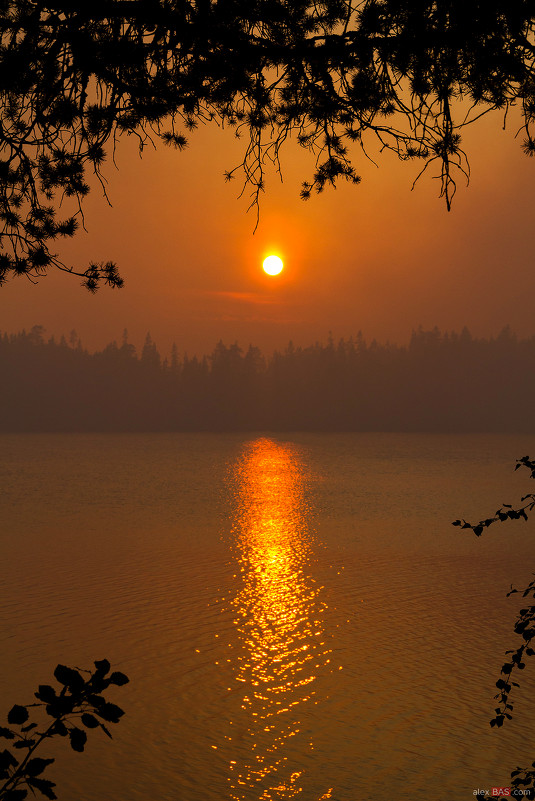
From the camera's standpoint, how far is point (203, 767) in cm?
789

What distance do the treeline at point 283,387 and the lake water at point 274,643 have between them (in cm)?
12262

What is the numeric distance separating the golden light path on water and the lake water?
33 millimetres

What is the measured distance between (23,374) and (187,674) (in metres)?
144

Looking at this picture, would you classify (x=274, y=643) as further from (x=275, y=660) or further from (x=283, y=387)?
(x=283, y=387)

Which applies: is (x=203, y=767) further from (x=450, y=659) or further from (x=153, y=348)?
(x=153, y=348)

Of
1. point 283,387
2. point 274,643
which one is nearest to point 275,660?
point 274,643

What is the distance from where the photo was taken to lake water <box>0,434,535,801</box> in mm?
7812

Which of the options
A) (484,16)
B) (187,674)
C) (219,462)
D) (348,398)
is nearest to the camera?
(484,16)

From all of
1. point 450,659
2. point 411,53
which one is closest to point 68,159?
Result: point 411,53

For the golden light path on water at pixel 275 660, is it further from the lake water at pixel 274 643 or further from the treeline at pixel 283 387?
the treeline at pixel 283 387

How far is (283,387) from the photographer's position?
6166 inches

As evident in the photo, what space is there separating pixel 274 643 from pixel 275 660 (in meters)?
0.88

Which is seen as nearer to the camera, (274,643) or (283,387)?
(274,643)

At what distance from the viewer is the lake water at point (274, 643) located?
308 inches
